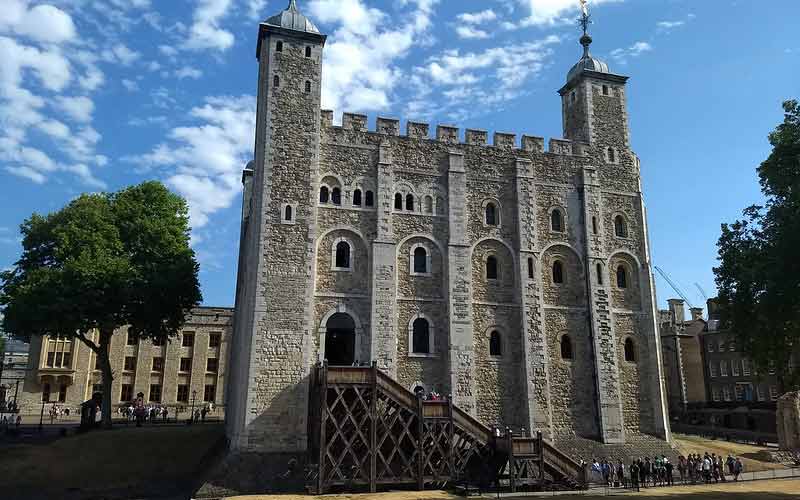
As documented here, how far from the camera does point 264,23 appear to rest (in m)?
28.3

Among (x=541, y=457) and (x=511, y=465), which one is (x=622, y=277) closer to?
(x=541, y=457)

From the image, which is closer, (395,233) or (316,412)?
(316,412)

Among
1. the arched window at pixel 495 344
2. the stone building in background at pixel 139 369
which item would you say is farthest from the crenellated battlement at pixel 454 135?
the stone building in background at pixel 139 369

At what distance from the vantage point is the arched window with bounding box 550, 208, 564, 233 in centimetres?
3134

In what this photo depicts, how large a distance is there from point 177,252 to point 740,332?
A: 28683 millimetres

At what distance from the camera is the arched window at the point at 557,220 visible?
3134 cm

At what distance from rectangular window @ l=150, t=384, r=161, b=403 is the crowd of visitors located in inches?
1413

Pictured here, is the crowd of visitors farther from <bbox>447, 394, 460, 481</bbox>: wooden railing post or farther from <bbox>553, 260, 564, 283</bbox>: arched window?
<bbox>553, 260, 564, 283</bbox>: arched window

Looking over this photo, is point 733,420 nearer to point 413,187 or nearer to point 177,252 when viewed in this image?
point 413,187

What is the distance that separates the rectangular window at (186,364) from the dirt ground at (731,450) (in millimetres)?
36725

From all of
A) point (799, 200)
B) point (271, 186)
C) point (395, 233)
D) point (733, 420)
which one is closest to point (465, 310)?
point (395, 233)

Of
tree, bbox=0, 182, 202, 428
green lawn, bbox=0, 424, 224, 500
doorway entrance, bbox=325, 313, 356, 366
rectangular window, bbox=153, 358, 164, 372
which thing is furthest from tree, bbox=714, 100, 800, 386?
rectangular window, bbox=153, 358, 164, 372

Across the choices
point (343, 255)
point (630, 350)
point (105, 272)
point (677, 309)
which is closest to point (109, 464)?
point (105, 272)

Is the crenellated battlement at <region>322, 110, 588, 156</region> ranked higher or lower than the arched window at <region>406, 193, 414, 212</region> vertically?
higher
